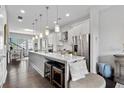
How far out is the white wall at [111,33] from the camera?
3717mm

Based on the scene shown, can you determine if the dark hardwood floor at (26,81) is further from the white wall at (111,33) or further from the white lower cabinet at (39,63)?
the white wall at (111,33)

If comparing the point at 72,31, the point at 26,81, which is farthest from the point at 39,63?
the point at 72,31

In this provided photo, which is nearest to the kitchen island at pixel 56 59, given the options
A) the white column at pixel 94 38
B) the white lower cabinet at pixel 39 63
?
the white lower cabinet at pixel 39 63

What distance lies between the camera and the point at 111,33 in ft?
13.2

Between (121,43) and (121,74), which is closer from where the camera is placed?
(121,74)

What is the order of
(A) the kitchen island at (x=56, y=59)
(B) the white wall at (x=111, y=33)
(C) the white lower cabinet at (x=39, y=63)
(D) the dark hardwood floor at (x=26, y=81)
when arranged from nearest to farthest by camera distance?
1. (A) the kitchen island at (x=56, y=59)
2. (D) the dark hardwood floor at (x=26, y=81)
3. (B) the white wall at (x=111, y=33)
4. (C) the white lower cabinet at (x=39, y=63)

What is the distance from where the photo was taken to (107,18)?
418 cm

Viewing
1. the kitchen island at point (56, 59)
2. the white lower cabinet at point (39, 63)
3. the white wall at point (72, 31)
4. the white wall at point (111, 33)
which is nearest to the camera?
the kitchen island at point (56, 59)

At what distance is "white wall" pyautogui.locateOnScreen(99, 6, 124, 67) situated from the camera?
372cm

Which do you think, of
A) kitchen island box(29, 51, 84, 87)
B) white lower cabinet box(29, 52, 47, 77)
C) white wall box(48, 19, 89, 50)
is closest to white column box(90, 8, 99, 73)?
white wall box(48, 19, 89, 50)
